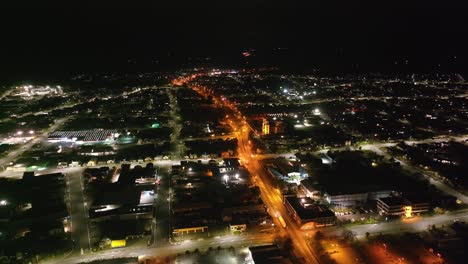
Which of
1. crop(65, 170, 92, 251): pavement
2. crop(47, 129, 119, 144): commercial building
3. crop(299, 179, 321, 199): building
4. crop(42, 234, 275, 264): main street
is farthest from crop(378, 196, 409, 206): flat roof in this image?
crop(47, 129, 119, 144): commercial building

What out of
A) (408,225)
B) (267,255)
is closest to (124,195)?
(267,255)

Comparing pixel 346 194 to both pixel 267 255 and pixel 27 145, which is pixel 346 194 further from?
pixel 27 145

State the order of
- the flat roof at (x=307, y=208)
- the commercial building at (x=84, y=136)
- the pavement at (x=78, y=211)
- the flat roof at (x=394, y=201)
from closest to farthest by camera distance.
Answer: the pavement at (x=78, y=211), the flat roof at (x=307, y=208), the flat roof at (x=394, y=201), the commercial building at (x=84, y=136)

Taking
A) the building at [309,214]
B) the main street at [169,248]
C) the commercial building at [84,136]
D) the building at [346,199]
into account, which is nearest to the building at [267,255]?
the main street at [169,248]

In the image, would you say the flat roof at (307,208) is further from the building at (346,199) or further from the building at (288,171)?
the building at (288,171)

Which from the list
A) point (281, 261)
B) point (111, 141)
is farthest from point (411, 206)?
point (111, 141)

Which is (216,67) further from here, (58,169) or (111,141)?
(58,169)
